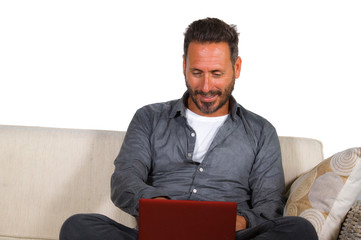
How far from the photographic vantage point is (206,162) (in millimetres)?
2221

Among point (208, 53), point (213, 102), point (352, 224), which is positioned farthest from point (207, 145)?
point (352, 224)

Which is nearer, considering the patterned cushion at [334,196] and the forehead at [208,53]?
the patterned cushion at [334,196]

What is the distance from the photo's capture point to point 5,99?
300 cm

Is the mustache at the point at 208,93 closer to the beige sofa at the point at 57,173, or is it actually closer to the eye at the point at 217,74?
the eye at the point at 217,74

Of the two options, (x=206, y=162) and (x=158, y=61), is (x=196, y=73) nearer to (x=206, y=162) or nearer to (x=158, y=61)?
(x=206, y=162)

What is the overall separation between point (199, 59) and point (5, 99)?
4.43 feet

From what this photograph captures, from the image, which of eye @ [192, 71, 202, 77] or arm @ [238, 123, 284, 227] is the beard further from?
arm @ [238, 123, 284, 227]

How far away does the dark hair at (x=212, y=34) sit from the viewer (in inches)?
87.6

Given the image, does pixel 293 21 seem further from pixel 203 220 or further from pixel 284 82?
pixel 203 220

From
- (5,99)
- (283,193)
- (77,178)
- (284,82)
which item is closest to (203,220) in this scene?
(283,193)

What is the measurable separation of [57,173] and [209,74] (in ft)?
2.77

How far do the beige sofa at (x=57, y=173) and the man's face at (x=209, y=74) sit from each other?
16.4 inches

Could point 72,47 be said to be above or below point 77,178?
above

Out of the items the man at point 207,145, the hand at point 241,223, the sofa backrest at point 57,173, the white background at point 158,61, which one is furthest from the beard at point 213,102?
the white background at point 158,61
